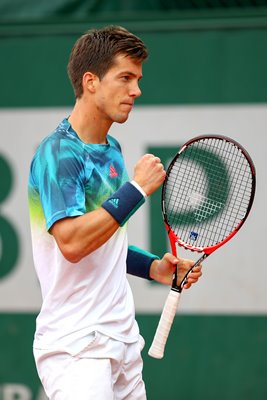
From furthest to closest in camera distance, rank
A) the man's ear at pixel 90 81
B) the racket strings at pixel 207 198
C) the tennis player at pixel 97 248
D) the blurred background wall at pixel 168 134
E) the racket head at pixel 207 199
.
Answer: the blurred background wall at pixel 168 134 → the racket strings at pixel 207 198 → the racket head at pixel 207 199 → the man's ear at pixel 90 81 → the tennis player at pixel 97 248

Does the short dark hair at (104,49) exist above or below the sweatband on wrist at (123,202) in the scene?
above

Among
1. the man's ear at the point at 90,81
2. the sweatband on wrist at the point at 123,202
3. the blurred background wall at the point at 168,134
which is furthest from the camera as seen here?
the blurred background wall at the point at 168,134

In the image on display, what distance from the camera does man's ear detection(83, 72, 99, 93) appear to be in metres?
3.61

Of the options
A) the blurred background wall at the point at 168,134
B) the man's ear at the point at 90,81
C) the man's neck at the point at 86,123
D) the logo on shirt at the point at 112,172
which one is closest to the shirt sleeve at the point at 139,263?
the logo on shirt at the point at 112,172

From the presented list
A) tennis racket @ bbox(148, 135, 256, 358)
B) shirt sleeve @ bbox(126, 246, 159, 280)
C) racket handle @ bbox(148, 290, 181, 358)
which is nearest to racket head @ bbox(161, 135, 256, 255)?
tennis racket @ bbox(148, 135, 256, 358)

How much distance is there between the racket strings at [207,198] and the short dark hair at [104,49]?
0.45 metres

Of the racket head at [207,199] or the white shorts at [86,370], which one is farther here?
the racket head at [207,199]

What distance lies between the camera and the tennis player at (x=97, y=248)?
349 centimetres

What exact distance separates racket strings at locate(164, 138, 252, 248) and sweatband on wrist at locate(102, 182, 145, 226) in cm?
36

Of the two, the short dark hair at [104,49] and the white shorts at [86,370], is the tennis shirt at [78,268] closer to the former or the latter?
the white shorts at [86,370]

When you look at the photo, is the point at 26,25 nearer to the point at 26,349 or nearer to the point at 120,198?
the point at 26,349

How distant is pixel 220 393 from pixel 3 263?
1.30 metres

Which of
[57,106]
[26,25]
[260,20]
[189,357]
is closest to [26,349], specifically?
[189,357]

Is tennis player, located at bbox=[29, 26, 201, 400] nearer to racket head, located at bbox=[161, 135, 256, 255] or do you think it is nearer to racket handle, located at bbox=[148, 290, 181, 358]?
racket handle, located at bbox=[148, 290, 181, 358]
